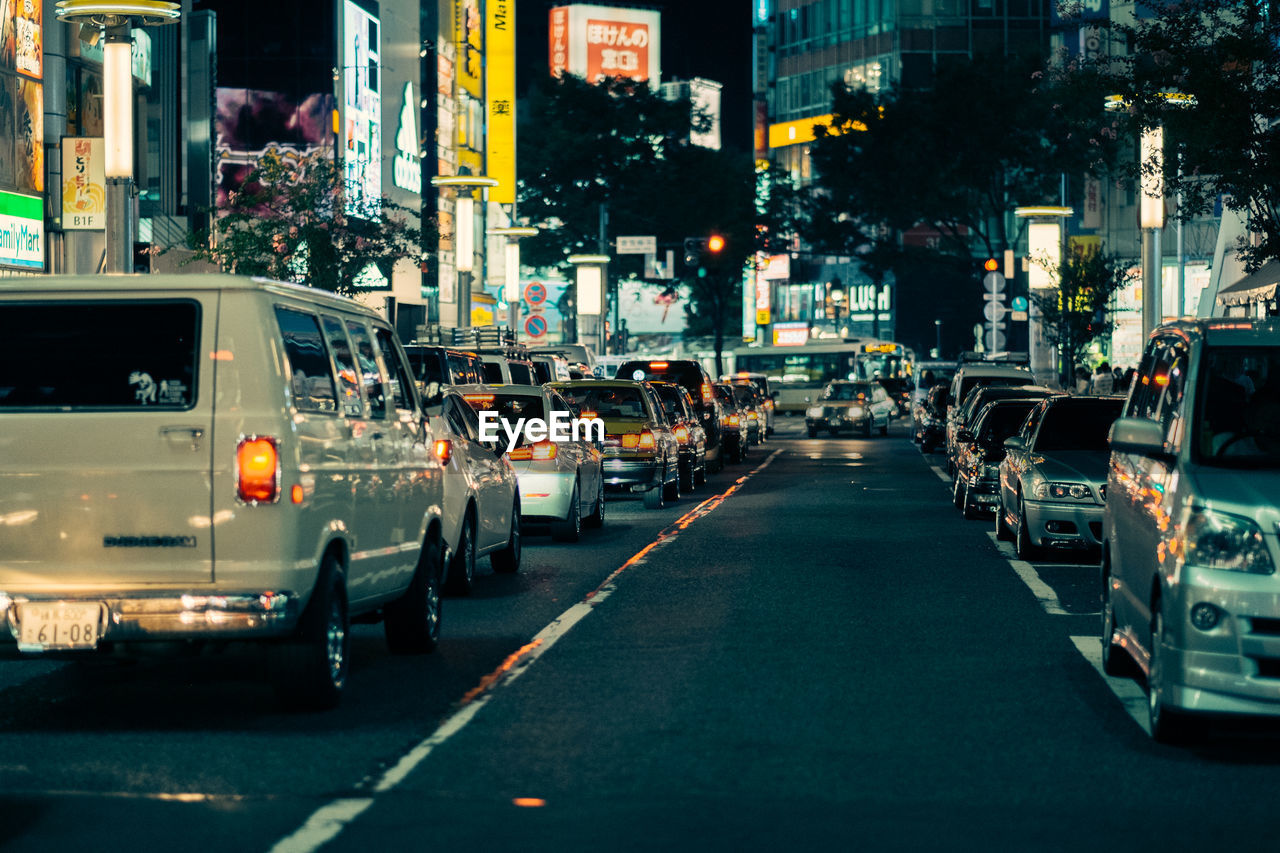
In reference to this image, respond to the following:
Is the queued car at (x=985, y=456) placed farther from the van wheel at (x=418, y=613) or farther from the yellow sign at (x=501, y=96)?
the yellow sign at (x=501, y=96)

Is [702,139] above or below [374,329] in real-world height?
above

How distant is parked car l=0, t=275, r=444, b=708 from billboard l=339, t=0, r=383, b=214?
51.1 m

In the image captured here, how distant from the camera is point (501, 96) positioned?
81.4m

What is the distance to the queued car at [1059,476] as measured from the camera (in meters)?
16.8

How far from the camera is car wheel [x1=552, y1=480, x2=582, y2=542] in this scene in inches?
746

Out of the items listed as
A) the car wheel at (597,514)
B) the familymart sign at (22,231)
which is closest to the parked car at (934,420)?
the familymart sign at (22,231)

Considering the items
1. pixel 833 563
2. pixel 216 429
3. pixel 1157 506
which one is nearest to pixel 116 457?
pixel 216 429

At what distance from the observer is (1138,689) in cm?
985

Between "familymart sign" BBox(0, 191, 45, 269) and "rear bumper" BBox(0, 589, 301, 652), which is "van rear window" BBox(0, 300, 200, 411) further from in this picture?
"familymart sign" BBox(0, 191, 45, 269)

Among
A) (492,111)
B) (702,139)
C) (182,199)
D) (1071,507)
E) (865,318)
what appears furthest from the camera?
(702,139)

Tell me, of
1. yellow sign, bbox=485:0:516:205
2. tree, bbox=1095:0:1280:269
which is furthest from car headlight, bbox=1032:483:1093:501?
yellow sign, bbox=485:0:516:205

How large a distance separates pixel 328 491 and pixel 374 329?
2031mm

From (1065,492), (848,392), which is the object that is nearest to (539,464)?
(1065,492)

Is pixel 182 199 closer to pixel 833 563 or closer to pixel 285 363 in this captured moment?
pixel 833 563
